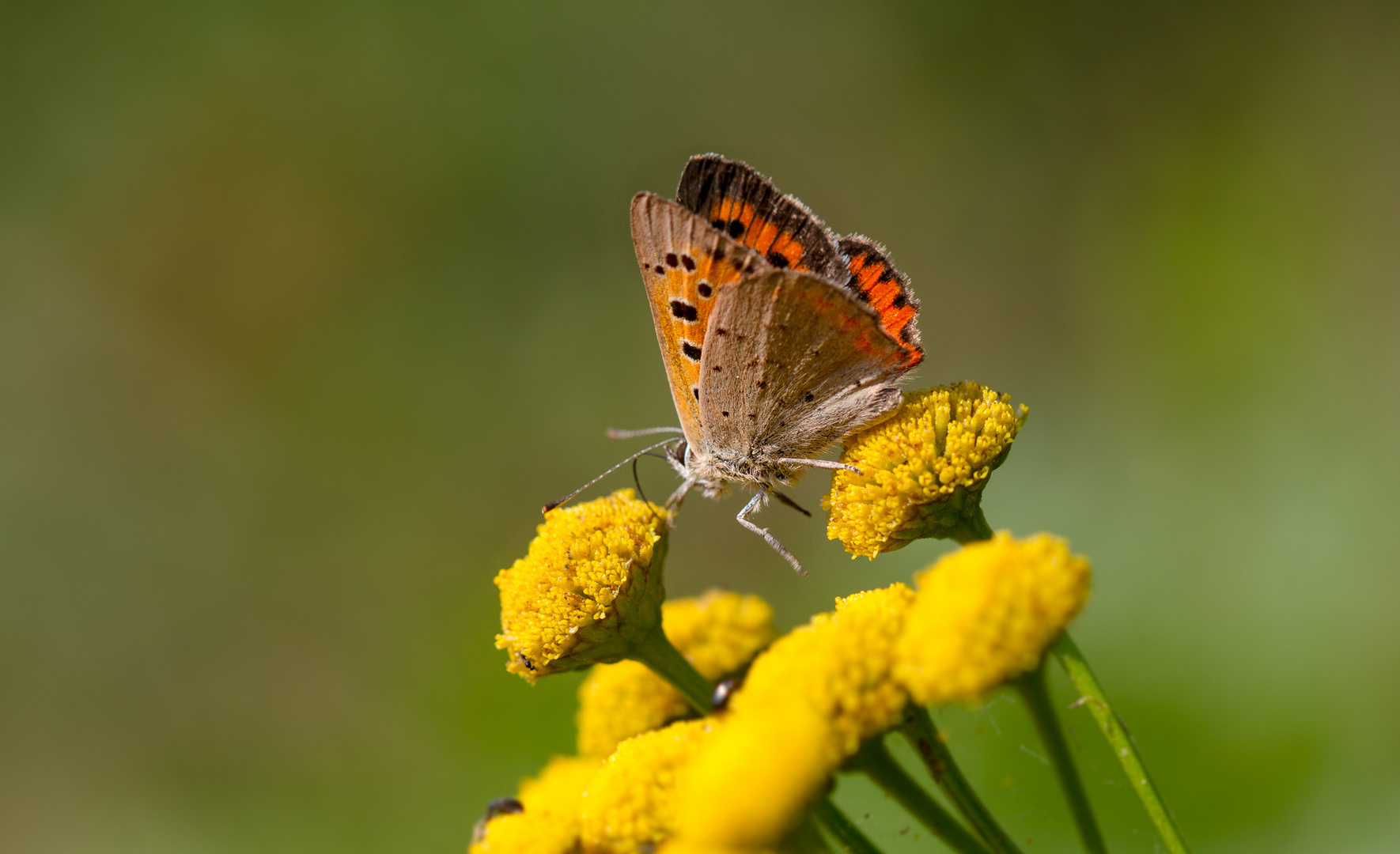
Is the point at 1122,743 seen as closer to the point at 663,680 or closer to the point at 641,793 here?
the point at 641,793

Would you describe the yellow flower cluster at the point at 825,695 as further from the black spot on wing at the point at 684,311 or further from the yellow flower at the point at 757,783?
the black spot on wing at the point at 684,311

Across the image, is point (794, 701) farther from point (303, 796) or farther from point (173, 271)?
point (173, 271)

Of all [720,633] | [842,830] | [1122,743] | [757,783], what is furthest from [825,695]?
[720,633]

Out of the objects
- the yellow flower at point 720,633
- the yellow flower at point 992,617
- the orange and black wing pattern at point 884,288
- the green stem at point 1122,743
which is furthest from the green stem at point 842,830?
the orange and black wing pattern at point 884,288

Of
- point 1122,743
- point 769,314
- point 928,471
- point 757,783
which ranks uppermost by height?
point 769,314

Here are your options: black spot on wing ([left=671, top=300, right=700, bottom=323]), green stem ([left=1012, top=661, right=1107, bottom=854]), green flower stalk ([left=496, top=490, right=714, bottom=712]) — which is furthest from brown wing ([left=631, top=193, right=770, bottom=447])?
green stem ([left=1012, top=661, right=1107, bottom=854])

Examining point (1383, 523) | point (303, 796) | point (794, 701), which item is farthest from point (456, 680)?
point (1383, 523)
